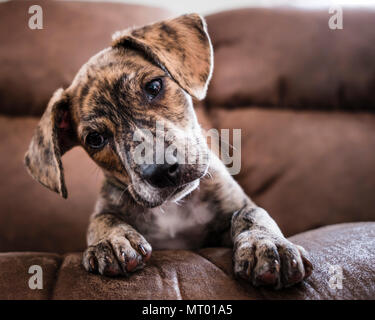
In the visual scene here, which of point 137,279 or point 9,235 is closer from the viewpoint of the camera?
point 137,279

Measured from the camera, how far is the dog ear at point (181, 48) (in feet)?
5.89

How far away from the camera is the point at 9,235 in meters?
2.55

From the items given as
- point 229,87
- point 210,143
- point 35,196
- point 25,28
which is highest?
point 25,28

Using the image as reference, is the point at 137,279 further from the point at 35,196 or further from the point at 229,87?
the point at 229,87

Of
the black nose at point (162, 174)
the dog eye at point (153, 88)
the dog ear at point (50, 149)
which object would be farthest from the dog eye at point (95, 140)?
the black nose at point (162, 174)

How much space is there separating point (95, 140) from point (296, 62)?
1.84m

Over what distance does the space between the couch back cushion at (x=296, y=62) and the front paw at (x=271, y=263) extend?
1813 mm

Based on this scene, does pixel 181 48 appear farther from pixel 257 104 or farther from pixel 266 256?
pixel 257 104

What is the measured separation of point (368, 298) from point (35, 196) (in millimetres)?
2306

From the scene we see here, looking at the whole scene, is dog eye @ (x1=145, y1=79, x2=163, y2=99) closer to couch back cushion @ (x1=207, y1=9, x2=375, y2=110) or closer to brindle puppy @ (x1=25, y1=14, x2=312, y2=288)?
brindle puppy @ (x1=25, y1=14, x2=312, y2=288)

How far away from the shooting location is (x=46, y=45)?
301 centimetres

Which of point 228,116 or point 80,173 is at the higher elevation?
point 228,116
